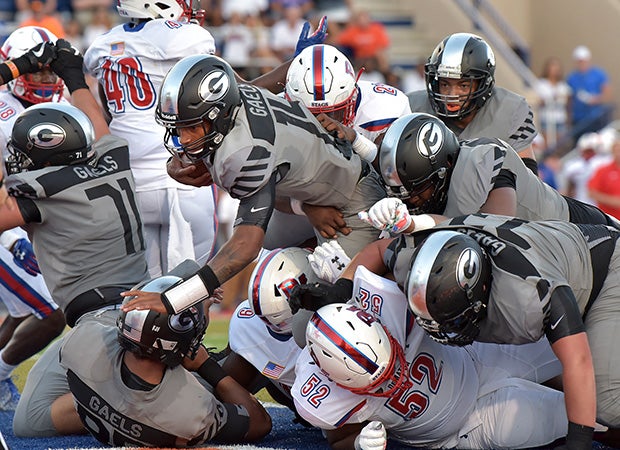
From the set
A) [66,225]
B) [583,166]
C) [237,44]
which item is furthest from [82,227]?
[583,166]

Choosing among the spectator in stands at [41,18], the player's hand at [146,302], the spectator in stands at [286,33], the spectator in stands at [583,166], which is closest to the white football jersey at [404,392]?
the player's hand at [146,302]

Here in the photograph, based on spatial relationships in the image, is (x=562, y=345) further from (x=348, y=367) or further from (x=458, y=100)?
(x=458, y=100)

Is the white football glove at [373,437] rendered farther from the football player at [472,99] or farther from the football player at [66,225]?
the football player at [472,99]

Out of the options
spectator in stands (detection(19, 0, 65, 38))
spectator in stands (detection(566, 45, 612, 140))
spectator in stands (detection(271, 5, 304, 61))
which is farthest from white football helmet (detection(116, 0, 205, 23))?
spectator in stands (detection(566, 45, 612, 140))

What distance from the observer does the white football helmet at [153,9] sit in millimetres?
5984

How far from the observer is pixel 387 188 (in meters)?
4.67

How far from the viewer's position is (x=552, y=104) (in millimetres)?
15570

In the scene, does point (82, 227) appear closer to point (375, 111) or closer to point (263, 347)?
point (263, 347)

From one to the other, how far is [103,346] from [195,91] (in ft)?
3.71

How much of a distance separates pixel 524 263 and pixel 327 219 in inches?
42.7

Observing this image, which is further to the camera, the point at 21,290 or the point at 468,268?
the point at 21,290

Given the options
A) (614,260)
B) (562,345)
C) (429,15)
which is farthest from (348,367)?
(429,15)

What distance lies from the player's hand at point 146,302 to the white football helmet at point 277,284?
2.08ft

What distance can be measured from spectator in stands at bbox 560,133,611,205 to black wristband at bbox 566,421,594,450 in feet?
29.4
